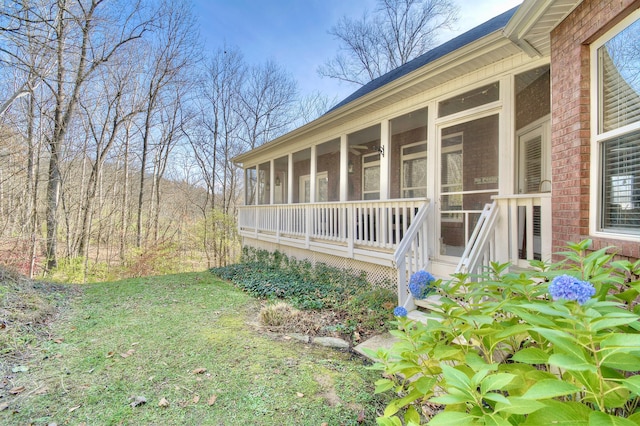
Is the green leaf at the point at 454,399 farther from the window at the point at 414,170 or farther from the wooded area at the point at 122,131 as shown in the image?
the wooded area at the point at 122,131

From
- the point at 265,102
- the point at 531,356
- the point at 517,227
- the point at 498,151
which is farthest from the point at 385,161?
the point at 265,102

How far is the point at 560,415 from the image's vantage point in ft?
2.88

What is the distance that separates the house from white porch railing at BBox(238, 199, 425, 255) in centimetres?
4

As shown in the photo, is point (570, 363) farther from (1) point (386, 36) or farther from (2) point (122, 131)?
(1) point (386, 36)

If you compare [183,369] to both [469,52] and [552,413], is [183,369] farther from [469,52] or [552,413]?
[469,52]

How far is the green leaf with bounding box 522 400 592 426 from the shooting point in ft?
2.84

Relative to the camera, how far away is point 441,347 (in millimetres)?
1431

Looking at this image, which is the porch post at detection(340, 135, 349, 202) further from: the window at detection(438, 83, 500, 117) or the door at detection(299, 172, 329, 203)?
the door at detection(299, 172, 329, 203)

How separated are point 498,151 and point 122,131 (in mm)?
14601

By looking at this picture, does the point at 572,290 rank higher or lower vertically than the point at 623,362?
higher

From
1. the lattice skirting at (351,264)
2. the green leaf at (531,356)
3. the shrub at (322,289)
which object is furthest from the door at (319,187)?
the green leaf at (531,356)

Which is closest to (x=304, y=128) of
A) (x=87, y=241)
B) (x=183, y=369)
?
(x=183, y=369)

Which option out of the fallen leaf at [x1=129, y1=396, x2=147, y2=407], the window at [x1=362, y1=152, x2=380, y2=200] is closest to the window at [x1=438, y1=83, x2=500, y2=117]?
the window at [x1=362, y1=152, x2=380, y2=200]

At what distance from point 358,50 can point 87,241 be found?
17143 millimetres
